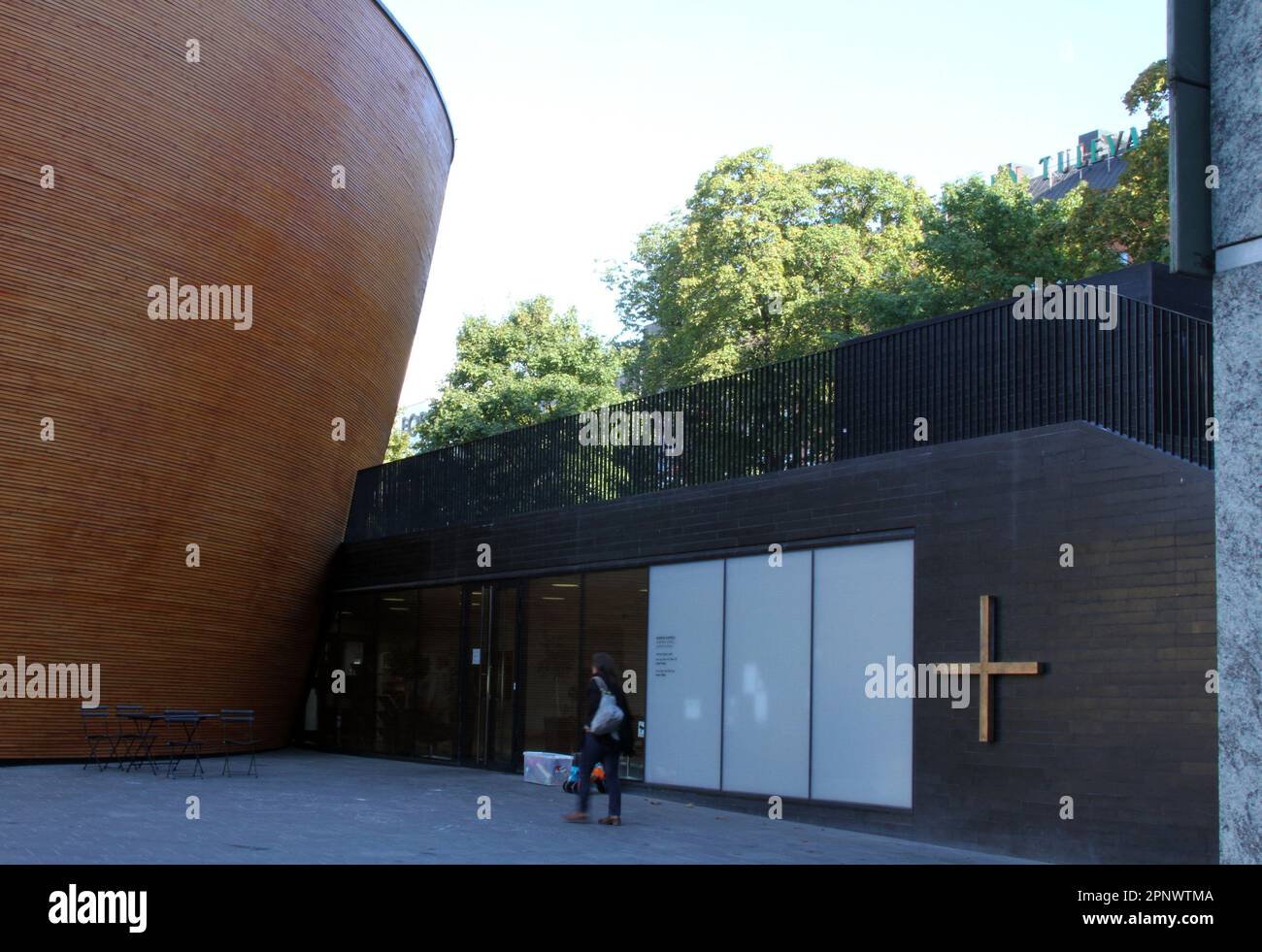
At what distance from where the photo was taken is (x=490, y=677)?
19.6 metres

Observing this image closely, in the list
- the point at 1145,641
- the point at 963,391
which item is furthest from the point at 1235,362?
the point at 963,391

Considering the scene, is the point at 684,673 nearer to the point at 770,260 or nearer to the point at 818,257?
the point at 770,260

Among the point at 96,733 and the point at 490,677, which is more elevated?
the point at 490,677

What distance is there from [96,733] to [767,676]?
10341 mm

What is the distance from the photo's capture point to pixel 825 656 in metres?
13.6

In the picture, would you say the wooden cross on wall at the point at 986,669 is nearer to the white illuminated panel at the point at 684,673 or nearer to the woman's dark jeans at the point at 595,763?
the woman's dark jeans at the point at 595,763

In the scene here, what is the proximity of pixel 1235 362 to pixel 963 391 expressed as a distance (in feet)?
29.4

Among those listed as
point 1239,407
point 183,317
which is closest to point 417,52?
point 183,317

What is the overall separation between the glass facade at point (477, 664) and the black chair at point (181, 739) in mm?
3213

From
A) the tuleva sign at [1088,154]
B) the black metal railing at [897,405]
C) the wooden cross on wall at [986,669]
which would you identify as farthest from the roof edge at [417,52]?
the tuleva sign at [1088,154]

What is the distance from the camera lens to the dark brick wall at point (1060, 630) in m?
10.0

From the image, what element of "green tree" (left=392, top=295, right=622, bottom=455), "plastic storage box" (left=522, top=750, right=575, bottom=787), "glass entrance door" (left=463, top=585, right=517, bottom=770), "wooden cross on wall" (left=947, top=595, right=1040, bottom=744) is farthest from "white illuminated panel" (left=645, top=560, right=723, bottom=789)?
"green tree" (left=392, top=295, right=622, bottom=455)

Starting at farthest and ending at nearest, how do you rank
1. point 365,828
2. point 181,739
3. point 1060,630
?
1. point 181,739
2. point 365,828
3. point 1060,630

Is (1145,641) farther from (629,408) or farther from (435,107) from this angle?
(435,107)
